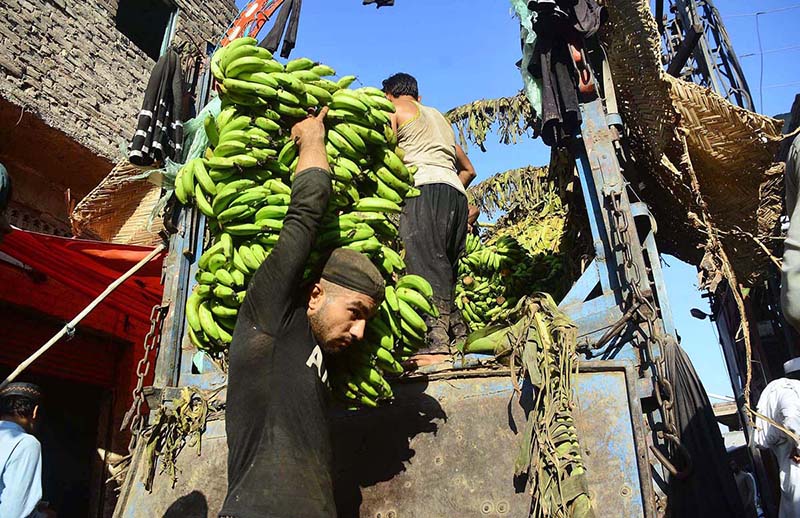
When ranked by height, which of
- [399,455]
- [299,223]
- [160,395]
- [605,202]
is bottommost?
[399,455]

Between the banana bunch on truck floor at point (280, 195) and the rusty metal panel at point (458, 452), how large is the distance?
1.54 feet

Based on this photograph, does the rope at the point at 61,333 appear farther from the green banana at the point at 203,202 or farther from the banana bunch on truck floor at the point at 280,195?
the green banana at the point at 203,202

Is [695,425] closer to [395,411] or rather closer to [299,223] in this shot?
[395,411]

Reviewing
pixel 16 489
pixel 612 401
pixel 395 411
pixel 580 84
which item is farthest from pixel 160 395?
pixel 580 84

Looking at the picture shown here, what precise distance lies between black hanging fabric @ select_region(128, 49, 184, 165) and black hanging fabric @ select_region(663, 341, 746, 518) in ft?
13.7

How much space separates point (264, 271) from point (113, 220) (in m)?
5.46

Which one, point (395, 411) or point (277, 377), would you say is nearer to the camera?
point (277, 377)

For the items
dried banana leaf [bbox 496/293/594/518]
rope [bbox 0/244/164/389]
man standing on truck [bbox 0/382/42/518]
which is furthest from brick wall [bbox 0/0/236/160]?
dried banana leaf [bbox 496/293/594/518]

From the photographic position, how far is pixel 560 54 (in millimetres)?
4008

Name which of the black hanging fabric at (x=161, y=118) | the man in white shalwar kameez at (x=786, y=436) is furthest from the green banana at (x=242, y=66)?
the man in white shalwar kameez at (x=786, y=436)

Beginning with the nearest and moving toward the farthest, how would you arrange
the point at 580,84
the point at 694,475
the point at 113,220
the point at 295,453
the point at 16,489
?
the point at 295,453 < the point at 694,475 < the point at 16,489 < the point at 580,84 < the point at 113,220

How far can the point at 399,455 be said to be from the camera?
279 centimetres

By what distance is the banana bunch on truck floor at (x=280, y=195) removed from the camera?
2.24m

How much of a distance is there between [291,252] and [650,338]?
6.63ft
